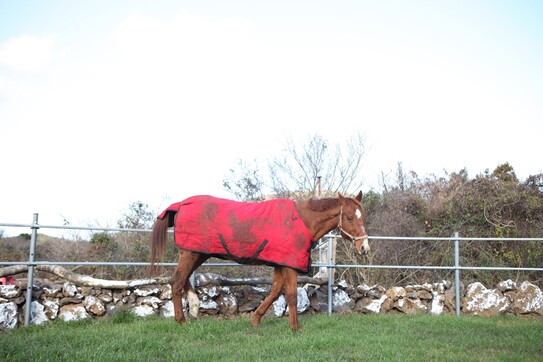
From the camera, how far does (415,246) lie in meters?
11.1

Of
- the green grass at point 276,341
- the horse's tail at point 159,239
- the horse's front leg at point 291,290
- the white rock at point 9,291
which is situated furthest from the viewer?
the horse's tail at point 159,239

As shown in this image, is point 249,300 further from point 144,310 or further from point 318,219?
point 318,219

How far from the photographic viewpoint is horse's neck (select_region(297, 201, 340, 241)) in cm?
658

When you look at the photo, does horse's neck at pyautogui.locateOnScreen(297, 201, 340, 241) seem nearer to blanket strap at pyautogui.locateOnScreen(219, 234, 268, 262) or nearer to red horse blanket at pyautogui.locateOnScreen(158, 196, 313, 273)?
red horse blanket at pyautogui.locateOnScreen(158, 196, 313, 273)

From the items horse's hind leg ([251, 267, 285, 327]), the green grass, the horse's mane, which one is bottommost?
the green grass

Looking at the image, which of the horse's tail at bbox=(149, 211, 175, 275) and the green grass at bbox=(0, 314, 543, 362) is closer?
the green grass at bbox=(0, 314, 543, 362)

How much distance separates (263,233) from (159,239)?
1489mm

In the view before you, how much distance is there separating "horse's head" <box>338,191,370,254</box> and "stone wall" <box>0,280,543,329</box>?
6.59 feet

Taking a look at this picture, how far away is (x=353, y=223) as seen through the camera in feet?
21.7

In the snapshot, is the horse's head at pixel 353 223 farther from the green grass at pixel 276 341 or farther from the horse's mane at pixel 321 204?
the green grass at pixel 276 341

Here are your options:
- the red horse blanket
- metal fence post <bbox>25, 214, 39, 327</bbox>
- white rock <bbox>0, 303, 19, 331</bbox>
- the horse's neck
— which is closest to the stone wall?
white rock <bbox>0, 303, 19, 331</bbox>

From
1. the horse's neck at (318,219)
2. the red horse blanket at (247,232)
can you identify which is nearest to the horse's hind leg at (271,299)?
the red horse blanket at (247,232)

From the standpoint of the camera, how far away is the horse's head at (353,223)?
21.5ft

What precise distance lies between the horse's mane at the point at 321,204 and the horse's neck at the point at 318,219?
38 mm
